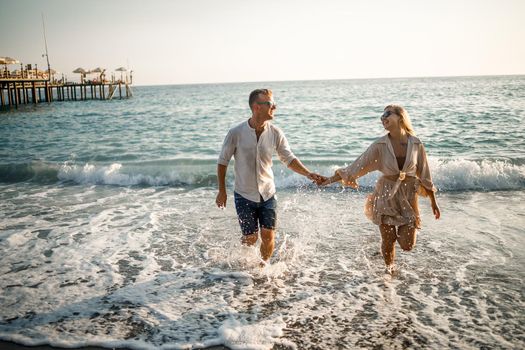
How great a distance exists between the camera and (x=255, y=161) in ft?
13.5

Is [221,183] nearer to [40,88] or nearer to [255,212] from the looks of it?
[255,212]

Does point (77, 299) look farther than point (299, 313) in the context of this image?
Yes

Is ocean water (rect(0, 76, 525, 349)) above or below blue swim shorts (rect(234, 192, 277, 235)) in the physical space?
below

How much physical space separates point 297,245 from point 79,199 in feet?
18.7

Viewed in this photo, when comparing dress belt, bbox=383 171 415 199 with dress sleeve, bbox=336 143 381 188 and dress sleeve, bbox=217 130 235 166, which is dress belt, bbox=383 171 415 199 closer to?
dress sleeve, bbox=336 143 381 188

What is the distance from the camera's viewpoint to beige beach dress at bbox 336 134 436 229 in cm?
392

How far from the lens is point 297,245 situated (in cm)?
565

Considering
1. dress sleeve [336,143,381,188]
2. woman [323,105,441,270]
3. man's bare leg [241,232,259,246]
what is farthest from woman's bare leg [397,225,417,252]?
man's bare leg [241,232,259,246]

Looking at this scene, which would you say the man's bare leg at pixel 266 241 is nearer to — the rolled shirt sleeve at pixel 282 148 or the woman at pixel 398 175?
the rolled shirt sleeve at pixel 282 148

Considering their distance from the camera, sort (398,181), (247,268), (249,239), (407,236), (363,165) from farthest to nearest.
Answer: (247,268)
(249,239)
(363,165)
(407,236)
(398,181)

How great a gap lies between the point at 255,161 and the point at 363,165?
1.24 meters

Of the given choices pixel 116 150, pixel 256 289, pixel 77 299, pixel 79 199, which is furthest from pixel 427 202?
pixel 116 150

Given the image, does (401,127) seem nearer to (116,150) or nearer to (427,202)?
(427,202)

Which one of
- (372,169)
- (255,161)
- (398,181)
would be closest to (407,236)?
(398,181)
